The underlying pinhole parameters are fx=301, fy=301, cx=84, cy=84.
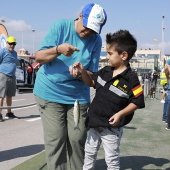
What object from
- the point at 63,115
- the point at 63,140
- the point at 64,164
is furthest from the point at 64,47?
the point at 64,164

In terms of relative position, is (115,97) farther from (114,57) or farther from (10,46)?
(10,46)

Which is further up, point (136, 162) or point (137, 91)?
point (137, 91)

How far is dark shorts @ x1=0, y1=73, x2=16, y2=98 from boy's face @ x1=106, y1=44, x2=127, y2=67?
503 centimetres

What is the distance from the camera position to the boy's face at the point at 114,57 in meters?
2.94

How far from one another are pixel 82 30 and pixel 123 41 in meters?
0.42

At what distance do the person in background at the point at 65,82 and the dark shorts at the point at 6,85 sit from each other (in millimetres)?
4493

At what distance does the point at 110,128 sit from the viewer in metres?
2.94

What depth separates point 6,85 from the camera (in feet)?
24.8

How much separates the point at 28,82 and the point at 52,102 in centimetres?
1433

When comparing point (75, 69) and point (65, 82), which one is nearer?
point (75, 69)

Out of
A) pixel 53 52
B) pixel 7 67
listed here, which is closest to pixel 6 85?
pixel 7 67

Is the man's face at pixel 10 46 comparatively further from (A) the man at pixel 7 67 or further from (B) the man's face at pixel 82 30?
(B) the man's face at pixel 82 30

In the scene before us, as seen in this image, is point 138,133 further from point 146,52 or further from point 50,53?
point 146,52

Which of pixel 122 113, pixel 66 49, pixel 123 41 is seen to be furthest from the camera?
pixel 123 41
